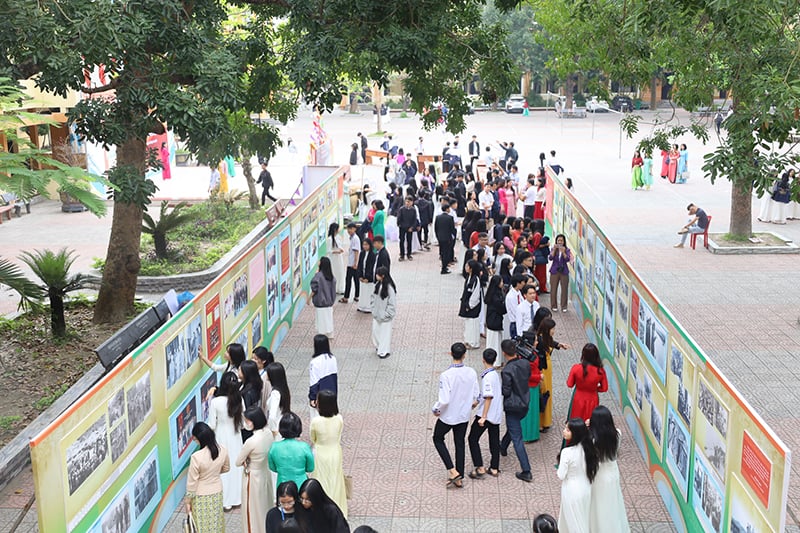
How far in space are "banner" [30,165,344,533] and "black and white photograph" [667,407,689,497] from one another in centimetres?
460

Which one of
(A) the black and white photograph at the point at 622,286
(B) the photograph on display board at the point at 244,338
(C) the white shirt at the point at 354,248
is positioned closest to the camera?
(A) the black and white photograph at the point at 622,286

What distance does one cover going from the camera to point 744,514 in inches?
254

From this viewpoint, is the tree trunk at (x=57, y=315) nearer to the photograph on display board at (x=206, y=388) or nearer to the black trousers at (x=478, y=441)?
the photograph on display board at (x=206, y=388)

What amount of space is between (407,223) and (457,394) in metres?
10.4

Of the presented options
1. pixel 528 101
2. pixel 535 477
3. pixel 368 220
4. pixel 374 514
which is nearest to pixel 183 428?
pixel 374 514

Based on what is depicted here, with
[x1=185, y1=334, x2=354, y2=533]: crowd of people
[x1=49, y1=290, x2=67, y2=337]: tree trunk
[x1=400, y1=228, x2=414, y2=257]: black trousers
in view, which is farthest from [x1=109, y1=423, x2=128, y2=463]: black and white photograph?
[x1=400, y1=228, x2=414, y2=257]: black trousers

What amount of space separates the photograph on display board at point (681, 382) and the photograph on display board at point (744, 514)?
49.9 inches

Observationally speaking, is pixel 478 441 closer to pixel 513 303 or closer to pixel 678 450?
pixel 678 450

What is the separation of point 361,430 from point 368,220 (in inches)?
305

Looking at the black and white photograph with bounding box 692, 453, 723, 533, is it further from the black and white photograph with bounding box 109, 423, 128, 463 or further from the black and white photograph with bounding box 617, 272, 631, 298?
the black and white photograph with bounding box 109, 423, 128, 463

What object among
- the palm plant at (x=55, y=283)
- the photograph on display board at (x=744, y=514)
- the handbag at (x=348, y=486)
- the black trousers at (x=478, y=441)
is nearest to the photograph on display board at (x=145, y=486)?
the handbag at (x=348, y=486)

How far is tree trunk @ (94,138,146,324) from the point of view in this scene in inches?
561

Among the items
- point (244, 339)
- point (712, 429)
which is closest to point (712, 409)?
point (712, 429)

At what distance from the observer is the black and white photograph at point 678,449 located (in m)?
8.07
